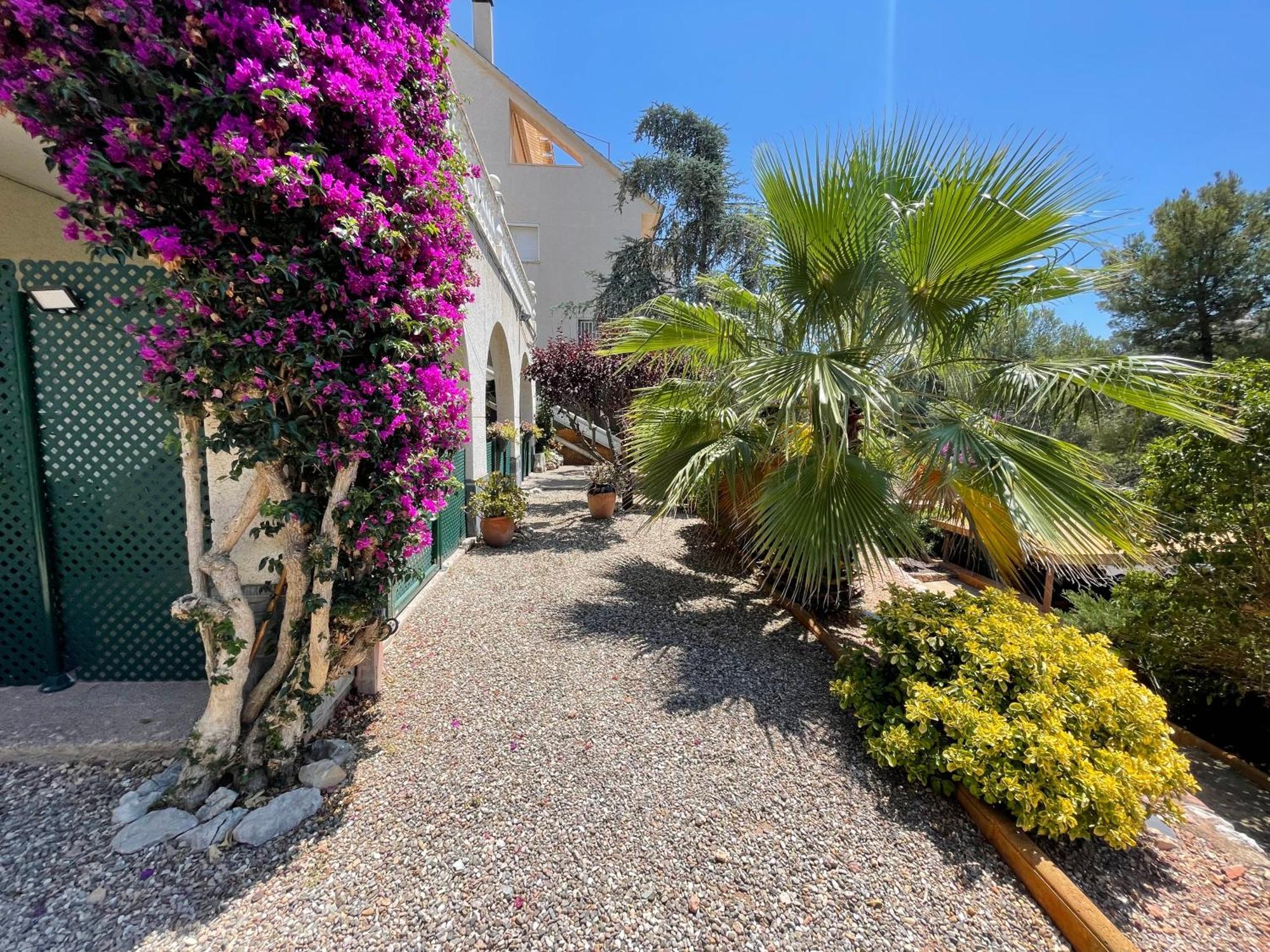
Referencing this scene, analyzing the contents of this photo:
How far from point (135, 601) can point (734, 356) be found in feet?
16.0

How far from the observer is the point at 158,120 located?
1850 millimetres

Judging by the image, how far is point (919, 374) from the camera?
13.1 feet

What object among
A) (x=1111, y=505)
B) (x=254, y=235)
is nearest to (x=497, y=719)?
(x=254, y=235)

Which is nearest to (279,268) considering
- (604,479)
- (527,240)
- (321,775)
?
(321,775)

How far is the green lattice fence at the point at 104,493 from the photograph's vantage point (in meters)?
2.78

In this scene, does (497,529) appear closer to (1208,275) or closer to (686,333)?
(686,333)

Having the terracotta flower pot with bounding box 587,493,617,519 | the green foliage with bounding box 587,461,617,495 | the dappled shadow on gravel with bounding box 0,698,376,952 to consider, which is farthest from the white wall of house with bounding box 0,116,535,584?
the terracotta flower pot with bounding box 587,493,617,519

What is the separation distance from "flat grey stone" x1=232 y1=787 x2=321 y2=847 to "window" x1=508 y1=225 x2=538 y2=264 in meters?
20.5

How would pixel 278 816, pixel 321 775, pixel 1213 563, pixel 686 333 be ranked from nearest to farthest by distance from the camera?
pixel 278 816 < pixel 321 775 < pixel 1213 563 < pixel 686 333

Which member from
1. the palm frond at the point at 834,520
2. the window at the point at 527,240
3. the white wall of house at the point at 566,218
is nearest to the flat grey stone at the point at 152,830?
the palm frond at the point at 834,520

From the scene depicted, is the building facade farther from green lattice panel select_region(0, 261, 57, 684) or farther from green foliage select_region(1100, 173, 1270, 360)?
green foliage select_region(1100, 173, 1270, 360)

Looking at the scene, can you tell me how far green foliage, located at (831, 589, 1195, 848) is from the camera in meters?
2.08

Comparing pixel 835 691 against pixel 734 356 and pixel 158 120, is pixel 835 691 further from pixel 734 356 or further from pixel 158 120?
pixel 158 120

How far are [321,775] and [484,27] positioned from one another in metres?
23.4
